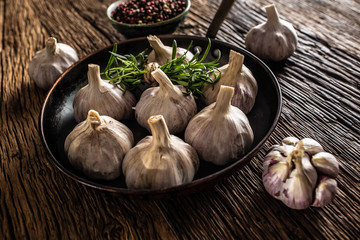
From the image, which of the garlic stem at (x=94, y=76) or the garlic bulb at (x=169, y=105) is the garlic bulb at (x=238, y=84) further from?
the garlic stem at (x=94, y=76)

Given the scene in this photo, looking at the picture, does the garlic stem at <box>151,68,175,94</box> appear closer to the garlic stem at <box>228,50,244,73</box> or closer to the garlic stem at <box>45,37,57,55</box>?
the garlic stem at <box>228,50,244,73</box>

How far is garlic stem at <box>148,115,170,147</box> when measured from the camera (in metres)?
0.62

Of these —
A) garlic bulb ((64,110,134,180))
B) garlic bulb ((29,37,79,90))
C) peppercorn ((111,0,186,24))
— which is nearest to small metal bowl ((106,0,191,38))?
peppercorn ((111,0,186,24))

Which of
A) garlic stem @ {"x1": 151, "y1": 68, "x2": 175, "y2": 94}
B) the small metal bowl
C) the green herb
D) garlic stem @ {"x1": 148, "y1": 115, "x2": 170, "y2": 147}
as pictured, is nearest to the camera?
garlic stem @ {"x1": 148, "y1": 115, "x2": 170, "y2": 147}

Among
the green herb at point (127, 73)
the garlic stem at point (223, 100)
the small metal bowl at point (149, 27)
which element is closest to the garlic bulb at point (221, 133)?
the garlic stem at point (223, 100)

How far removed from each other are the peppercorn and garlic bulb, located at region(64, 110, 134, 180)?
550 mm

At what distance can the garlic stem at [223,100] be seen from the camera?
672 millimetres

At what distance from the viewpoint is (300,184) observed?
64cm

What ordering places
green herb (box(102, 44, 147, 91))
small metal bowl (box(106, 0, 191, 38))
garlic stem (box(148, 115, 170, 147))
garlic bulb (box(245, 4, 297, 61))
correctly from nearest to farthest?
1. garlic stem (box(148, 115, 170, 147))
2. green herb (box(102, 44, 147, 91))
3. garlic bulb (box(245, 4, 297, 61))
4. small metal bowl (box(106, 0, 191, 38))

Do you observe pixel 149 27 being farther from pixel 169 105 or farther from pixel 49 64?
pixel 169 105

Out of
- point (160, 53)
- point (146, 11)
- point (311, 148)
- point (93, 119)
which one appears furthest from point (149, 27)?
point (311, 148)

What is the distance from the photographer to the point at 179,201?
74 cm

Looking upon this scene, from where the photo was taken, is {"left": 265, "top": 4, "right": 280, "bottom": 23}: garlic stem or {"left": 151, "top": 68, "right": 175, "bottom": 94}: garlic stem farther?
{"left": 265, "top": 4, "right": 280, "bottom": 23}: garlic stem

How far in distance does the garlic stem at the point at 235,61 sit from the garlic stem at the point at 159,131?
0.25 meters
